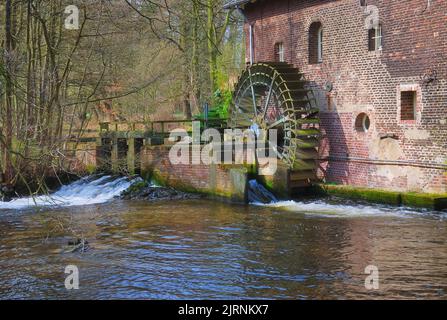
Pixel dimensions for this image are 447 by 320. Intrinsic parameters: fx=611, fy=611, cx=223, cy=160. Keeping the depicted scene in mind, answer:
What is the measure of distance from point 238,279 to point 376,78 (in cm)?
755

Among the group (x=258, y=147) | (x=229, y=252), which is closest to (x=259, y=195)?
(x=258, y=147)

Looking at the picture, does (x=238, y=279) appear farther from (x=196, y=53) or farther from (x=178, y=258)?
(x=196, y=53)

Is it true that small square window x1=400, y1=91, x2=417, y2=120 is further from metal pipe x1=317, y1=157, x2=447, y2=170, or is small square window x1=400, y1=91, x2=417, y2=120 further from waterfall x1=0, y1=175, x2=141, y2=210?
waterfall x1=0, y1=175, x2=141, y2=210

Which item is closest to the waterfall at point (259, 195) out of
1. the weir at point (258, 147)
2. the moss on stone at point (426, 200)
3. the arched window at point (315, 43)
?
the weir at point (258, 147)

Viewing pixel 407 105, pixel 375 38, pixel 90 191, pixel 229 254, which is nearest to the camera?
pixel 229 254

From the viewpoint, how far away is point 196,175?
15695mm

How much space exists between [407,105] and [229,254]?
6.03 metres

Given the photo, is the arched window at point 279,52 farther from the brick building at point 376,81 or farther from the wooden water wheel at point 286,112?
the wooden water wheel at point 286,112

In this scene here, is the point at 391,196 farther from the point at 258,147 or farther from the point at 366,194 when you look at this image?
the point at 258,147

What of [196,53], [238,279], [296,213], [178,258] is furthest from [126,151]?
[238,279]

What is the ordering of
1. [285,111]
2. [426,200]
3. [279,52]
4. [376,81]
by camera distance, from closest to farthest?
[426,200], [376,81], [285,111], [279,52]

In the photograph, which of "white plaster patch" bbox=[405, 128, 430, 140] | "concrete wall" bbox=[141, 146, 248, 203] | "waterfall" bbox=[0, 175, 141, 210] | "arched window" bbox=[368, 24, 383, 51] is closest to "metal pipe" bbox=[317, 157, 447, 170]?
"white plaster patch" bbox=[405, 128, 430, 140]

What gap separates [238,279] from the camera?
7.70 metres
